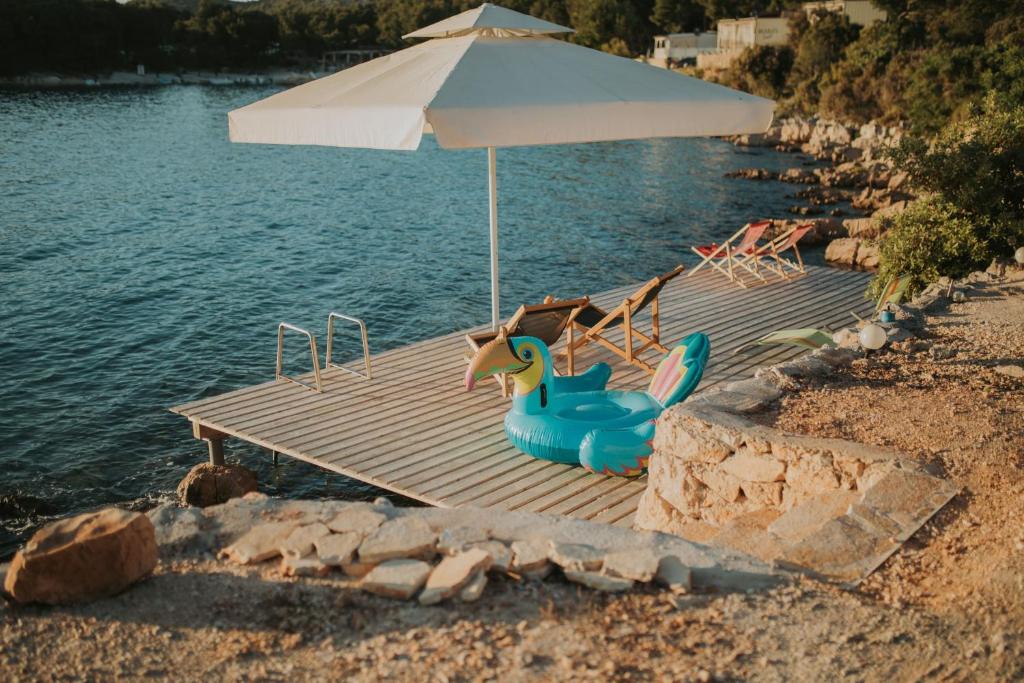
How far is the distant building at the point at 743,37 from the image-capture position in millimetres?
58125

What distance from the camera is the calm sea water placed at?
9688mm

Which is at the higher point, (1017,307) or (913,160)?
(913,160)

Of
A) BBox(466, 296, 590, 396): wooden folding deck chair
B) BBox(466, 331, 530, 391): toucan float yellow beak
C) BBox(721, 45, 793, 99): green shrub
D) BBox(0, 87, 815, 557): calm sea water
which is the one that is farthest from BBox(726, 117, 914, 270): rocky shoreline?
BBox(721, 45, 793, 99): green shrub

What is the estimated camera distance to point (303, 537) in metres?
3.81

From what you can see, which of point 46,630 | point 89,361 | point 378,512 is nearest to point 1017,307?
point 378,512

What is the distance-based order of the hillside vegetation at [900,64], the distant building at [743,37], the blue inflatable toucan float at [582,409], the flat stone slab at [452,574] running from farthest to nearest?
the distant building at [743,37]
the hillside vegetation at [900,64]
the blue inflatable toucan float at [582,409]
the flat stone slab at [452,574]

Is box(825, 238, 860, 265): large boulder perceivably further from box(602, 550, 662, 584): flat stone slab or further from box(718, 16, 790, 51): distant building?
box(718, 16, 790, 51): distant building

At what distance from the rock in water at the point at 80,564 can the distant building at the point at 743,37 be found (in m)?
57.3

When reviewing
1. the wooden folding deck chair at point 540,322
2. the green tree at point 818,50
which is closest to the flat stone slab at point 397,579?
the wooden folding deck chair at point 540,322

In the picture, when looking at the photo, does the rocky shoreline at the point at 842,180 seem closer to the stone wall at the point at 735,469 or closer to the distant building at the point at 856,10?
the stone wall at the point at 735,469

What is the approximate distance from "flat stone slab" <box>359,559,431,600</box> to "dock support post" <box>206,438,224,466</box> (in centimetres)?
486

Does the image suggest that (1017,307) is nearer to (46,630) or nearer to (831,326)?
(831,326)

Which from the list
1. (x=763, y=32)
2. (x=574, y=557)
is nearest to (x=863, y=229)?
(x=574, y=557)

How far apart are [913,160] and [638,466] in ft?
21.1
